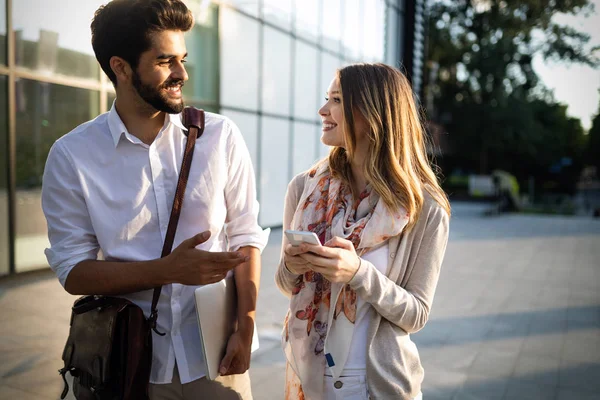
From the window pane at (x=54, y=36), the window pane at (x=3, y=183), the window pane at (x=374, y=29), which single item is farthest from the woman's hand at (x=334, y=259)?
the window pane at (x=374, y=29)

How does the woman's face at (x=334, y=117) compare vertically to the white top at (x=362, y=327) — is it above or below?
above

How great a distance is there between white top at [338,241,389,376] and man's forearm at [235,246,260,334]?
0.32m

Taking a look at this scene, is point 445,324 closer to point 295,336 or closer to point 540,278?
point 540,278

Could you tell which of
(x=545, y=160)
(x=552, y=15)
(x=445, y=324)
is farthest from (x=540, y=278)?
(x=545, y=160)

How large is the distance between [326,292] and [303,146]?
11.9 m

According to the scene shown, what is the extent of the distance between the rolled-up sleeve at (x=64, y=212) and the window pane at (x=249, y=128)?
9.21 metres

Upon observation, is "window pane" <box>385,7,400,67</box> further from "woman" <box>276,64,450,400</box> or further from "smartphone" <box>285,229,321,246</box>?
"smartphone" <box>285,229,321,246</box>

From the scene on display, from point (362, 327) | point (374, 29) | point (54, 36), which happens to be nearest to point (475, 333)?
point (362, 327)

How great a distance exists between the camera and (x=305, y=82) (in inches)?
526

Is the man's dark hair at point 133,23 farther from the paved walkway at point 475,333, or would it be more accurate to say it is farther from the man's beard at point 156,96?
the paved walkway at point 475,333

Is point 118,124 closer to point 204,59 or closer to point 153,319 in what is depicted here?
point 153,319

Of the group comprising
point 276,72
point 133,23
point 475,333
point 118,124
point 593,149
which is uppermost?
point 276,72

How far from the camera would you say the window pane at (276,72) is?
1174cm

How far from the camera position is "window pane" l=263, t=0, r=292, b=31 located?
11453mm
